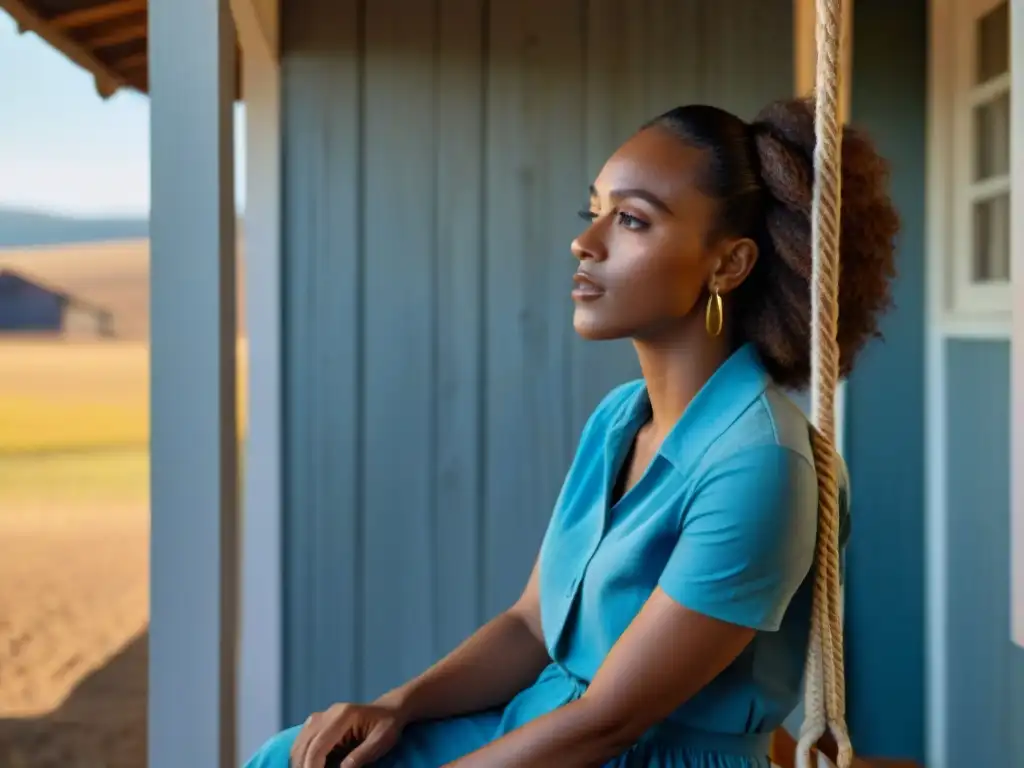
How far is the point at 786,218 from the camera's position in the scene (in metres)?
0.89

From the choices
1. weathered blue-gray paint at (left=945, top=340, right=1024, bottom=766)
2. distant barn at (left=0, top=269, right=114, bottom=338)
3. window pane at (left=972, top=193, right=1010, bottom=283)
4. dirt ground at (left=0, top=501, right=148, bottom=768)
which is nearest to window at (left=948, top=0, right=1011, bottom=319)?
window pane at (left=972, top=193, right=1010, bottom=283)

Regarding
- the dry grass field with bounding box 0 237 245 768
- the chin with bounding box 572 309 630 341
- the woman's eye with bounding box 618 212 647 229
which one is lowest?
the dry grass field with bounding box 0 237 245 768

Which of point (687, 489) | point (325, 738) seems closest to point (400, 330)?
point (325, 738)

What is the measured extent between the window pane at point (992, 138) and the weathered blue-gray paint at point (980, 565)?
0.33m

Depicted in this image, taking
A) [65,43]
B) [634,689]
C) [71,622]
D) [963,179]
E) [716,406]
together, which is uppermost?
[65,43]

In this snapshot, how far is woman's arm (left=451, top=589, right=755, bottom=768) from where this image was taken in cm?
78

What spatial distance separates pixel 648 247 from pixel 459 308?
1.48m

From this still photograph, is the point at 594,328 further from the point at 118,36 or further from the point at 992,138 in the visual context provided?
the point at 118,36

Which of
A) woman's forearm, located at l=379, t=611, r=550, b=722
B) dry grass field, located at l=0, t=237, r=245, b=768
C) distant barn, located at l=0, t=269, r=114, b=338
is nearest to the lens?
woman's forearm, located at l=379, t=611, r=550, b=722

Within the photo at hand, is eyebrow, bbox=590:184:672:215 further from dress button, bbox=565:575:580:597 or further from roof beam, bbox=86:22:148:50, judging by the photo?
roof beam, bbox=86:22:148:50

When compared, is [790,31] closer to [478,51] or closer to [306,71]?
[478,51]

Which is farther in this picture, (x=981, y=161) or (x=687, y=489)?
(x=981, y=161)

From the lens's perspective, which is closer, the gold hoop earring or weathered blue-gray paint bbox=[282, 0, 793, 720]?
the gold hoop earring

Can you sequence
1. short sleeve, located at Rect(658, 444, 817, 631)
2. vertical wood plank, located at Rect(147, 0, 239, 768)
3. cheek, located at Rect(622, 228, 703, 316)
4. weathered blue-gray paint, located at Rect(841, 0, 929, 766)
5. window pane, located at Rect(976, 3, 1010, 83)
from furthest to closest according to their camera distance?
weathered blue-gray paint, located at Rect(841, 0, 929, 766), window pane, located at Rect(976, 3, 1010, 83), vertical wood plank, located at Rect(147, 0, 239, 768), cheek, located at Rect(622, 228, 703, 316), short sleeve, located at Rect(658, 444, 817, 631)
